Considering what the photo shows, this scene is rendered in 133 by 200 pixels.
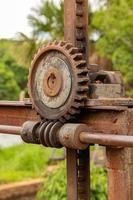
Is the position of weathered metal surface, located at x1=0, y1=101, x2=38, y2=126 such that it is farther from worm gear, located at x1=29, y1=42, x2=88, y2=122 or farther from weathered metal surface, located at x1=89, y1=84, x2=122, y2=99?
weathered metal surface, located at x1=89, y1=84, x2=122, y2=99

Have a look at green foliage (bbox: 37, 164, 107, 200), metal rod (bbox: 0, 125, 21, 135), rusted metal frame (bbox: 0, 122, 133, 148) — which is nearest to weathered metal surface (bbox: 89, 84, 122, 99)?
rusted metal frame (bbox: 0, 122, 133, 148)

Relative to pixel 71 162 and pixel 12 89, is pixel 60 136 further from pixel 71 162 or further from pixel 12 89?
pixel 12 89

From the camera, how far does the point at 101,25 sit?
762 cm

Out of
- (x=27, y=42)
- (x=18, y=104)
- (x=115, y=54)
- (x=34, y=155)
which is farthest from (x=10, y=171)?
(x=18, y=104)

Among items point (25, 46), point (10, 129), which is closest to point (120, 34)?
point (25, 46)

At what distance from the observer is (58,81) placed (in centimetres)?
162

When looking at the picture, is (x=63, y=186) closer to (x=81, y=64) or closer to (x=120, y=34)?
(x=81, y=64)

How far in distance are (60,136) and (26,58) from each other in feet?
26.0

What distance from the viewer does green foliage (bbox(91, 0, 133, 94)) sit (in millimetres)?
6984

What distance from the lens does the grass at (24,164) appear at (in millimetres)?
6985

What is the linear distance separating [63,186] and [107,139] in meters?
2.82

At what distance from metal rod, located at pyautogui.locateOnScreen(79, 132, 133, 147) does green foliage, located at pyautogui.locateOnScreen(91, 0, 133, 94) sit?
17.9ft

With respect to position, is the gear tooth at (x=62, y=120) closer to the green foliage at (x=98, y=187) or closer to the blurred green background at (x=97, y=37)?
the green foliage at (x=98, y=187)

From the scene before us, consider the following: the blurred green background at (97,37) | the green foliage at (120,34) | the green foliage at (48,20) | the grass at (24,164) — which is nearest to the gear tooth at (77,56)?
the blurred green background at (97,37)
